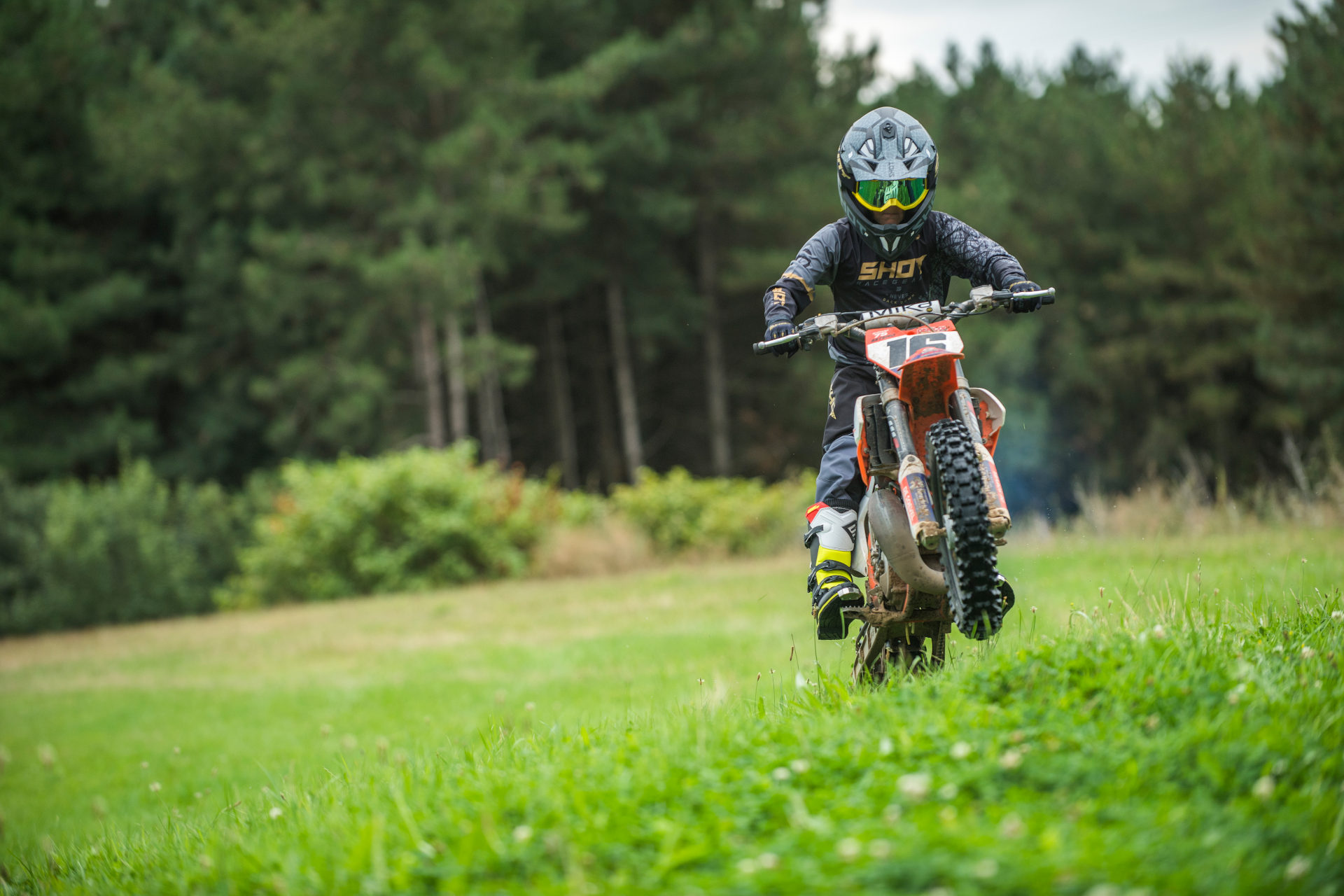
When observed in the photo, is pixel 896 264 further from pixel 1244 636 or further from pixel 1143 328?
pixel 1143 328

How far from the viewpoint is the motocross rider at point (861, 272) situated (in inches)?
181

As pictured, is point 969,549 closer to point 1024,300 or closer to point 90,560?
point 1024,300

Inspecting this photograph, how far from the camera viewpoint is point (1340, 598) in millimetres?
4648

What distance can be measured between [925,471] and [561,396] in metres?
33.0

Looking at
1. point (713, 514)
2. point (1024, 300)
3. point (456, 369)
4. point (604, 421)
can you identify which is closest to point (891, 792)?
point (1024, 300)

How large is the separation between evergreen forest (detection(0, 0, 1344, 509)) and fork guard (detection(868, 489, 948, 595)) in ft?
75.8

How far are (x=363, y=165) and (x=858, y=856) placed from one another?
95.2 ft

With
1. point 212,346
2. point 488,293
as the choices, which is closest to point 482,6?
point 488,293

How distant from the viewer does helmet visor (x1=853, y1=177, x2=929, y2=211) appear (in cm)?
458

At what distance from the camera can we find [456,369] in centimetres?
2802

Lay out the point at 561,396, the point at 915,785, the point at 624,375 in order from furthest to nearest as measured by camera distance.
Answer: the point at 561,396
the point at 624,375
the point at 915,785

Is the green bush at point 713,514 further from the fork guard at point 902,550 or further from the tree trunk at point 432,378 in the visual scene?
the fork guard at point 902,550

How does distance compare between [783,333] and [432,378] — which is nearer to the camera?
[783,333]

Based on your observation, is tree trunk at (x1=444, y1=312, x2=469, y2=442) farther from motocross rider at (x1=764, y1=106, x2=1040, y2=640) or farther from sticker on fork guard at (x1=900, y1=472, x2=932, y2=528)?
sticker on fork guard at (x1=900, y1=472, x2=932, y2=528)
